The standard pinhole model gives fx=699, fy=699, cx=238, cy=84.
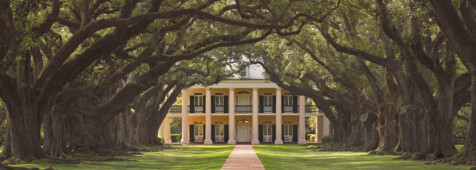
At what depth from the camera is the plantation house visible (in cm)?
6781

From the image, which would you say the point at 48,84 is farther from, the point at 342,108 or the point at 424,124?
the point at 342,108

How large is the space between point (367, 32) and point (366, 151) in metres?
9.81

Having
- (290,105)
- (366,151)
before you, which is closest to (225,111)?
(290,105)

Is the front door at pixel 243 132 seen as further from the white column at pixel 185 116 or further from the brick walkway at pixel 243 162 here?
the brick walkway at pixel 243 162

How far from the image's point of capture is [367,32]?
31.2 meters

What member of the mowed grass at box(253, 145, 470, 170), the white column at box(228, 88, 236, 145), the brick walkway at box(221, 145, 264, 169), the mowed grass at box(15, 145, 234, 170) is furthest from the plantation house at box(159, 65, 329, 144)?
the brick walkway at box(221, 145, 264, 169)

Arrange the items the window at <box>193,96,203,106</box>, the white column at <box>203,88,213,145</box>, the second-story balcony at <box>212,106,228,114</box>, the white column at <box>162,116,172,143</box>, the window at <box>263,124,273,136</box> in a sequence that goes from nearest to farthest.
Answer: the white column at <box>203,88,213,145</box>, the second-story balcony at <box>212,106,228,114</box>, the window at <box>193,96,203,106</box>, the window at <box>263,124,273,136</box>, the white column at <box>162,116,172,143</box>

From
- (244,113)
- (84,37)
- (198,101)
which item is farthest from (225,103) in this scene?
(84,37)

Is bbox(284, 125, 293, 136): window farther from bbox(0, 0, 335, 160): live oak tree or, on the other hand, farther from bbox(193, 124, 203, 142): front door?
bbox(0, 0, 335, 160): live oak tree

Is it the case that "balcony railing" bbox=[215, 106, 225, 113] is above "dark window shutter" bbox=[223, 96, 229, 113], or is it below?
below

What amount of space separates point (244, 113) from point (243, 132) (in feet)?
9.37

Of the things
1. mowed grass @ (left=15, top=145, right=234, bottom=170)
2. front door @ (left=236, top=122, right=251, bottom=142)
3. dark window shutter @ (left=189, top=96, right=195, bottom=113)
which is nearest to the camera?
mowed grass @ (left=15, top=145, right=234, bottom=170)

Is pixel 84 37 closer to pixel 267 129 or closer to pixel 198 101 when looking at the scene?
pixel 198 101

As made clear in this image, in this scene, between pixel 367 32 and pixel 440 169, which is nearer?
pixel 440 169
